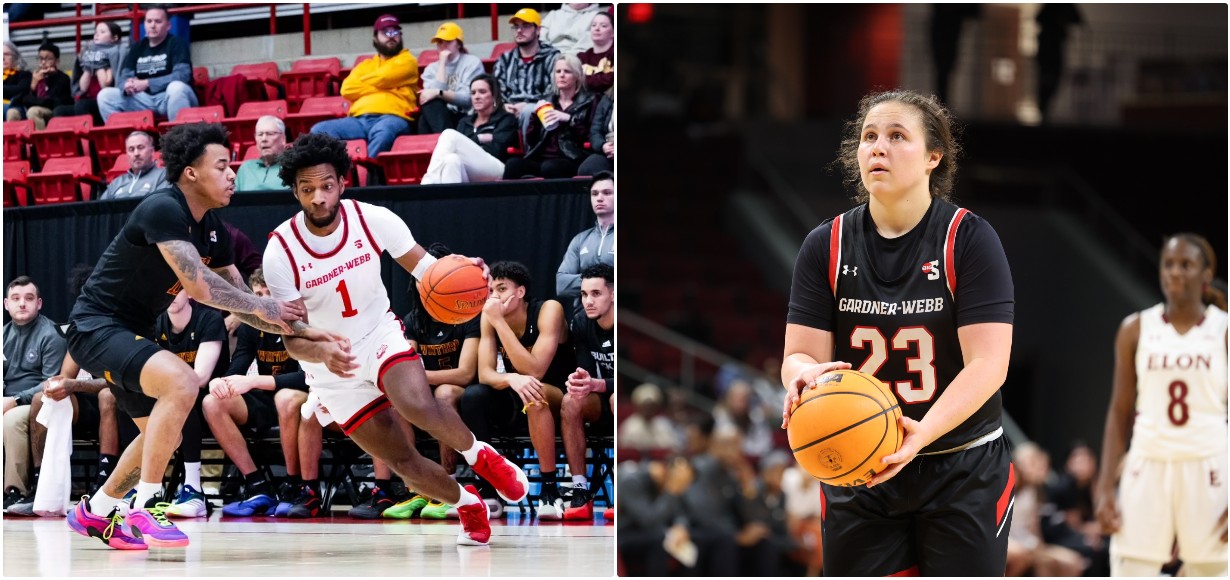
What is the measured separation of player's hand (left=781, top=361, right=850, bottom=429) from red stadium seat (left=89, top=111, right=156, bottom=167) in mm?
4341

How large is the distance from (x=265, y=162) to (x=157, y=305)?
1154 millimetres

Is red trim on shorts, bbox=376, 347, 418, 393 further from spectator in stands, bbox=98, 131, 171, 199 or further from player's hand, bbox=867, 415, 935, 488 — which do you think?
player's hand, bbox=867, 415, 935, 488

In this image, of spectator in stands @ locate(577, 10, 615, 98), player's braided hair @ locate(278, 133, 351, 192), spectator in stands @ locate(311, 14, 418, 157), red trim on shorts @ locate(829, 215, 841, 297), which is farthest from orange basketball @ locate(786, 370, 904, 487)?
spectator in stands @ locate(311, 14, 418, 157)

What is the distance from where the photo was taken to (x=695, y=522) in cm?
863

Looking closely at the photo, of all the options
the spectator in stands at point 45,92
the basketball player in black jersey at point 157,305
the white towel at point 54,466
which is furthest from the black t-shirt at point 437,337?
the spectator in stands at point 45,92

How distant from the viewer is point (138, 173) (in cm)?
605

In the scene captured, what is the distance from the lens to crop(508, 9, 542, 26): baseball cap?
5691 millimetres

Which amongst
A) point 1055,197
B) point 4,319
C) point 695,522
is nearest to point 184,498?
point 4,319

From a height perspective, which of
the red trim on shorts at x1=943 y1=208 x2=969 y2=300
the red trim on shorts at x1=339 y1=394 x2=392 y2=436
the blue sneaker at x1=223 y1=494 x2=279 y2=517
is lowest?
the blue sneaker at x1=223 y1=494 x2=279 y2=517

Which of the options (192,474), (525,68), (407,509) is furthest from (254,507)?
(525,68)

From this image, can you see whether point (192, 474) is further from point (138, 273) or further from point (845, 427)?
point (845, 427)

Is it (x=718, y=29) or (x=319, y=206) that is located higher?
(x=718, y=29)

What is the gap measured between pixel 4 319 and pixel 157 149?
1.05m

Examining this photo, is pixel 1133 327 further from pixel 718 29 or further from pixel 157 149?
pixel 718 29
